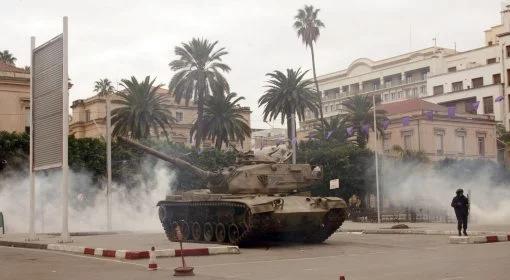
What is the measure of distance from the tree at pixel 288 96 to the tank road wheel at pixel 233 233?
3350 centimetres

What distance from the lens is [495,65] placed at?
6769 centimetres

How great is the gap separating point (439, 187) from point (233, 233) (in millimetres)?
26349

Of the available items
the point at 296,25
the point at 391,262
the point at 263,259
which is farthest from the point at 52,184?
the point at 296,25

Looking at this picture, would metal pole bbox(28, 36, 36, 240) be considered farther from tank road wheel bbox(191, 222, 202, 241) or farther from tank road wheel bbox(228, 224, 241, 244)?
tank road wheel bbox(228, 224, 241, 244)

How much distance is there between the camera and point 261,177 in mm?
22594

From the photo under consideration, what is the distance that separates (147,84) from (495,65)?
32821 millimetres

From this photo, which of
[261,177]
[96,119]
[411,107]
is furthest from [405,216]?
[96,119]

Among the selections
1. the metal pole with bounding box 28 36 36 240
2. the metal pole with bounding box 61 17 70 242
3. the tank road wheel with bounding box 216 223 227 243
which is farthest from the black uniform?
the metal pole with bounding box 28 36 36 240

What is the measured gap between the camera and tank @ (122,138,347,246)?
2028 centimetres

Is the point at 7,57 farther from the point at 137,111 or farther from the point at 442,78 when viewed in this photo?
the point at 442,78

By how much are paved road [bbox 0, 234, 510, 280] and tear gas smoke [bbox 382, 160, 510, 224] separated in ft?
71.7

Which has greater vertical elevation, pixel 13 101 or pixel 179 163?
pixel 13 101

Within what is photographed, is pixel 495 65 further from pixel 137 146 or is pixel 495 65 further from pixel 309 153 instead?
pixel 137 146

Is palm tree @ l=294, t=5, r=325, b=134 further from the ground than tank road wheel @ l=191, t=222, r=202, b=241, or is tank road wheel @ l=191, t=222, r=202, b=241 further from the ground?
palm tree @ l=294, t=5, r=325, b=134
